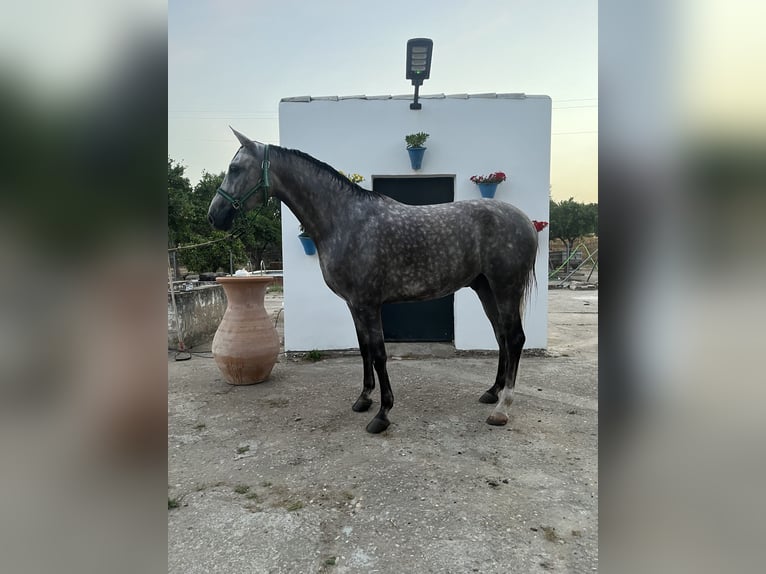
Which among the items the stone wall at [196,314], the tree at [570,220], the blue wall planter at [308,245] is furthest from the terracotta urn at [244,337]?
the tree at [570,220]

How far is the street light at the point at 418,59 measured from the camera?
3.87 meters

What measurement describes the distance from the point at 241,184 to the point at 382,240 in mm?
974

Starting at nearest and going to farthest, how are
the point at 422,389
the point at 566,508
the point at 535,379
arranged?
the point at 566,508 → the point at 422,389 → the point at 535,379

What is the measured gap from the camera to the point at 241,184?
104 inches

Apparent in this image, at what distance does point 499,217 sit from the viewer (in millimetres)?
2836

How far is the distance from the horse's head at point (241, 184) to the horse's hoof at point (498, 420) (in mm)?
2123

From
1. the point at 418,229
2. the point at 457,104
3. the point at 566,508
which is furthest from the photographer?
the point at 457,104

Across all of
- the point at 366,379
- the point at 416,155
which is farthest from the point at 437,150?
the point at 366,379

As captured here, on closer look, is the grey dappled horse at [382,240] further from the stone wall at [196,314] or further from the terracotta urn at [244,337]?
the stone wall at [196,314]

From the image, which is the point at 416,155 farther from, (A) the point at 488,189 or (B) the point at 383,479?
(B) the point at 383,479

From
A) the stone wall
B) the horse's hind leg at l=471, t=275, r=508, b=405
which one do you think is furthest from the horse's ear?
the stone wall
